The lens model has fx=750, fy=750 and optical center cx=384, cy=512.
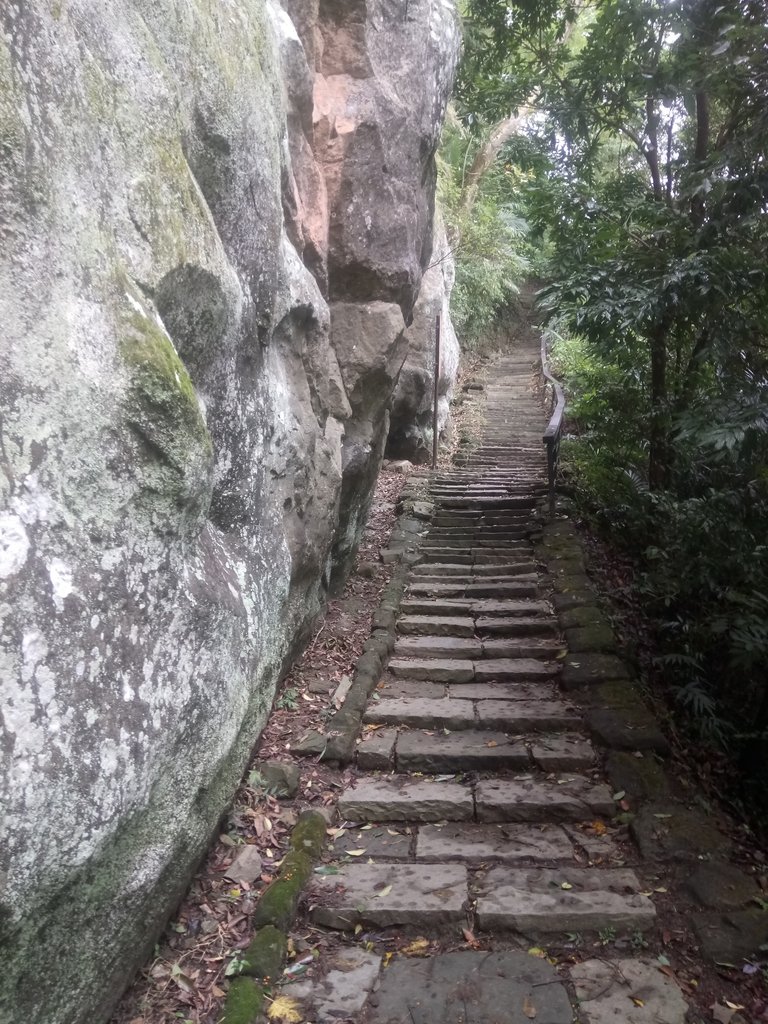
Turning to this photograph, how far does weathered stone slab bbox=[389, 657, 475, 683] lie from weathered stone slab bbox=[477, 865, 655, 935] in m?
1.87

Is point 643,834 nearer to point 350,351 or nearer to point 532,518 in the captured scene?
point 350,351

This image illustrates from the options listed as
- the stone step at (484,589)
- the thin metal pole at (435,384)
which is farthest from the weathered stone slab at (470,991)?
the thin metal pole at (435,384)

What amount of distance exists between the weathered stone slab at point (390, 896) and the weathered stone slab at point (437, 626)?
2.59 meters

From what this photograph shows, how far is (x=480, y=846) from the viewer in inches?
146

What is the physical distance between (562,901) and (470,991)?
63 cm

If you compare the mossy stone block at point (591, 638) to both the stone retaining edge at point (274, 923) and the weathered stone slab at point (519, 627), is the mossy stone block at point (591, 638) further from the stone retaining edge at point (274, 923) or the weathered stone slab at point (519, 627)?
the stone retaining edge at point (274, 923)

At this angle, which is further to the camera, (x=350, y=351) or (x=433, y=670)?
(x=350, y=351)

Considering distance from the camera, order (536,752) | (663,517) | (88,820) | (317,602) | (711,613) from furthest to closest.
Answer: (663,517) → (317,602) → (711,613) → (536,752) → (88,820)

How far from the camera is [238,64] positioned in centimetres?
382

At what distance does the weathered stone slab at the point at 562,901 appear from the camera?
124 inches

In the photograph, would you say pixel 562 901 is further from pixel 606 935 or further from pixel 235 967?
pixel 235 967

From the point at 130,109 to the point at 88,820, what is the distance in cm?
242

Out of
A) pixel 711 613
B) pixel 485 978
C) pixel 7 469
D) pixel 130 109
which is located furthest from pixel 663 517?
pixel 7 469

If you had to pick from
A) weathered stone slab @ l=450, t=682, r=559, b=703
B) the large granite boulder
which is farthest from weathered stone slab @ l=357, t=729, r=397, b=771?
the large granite boulder
